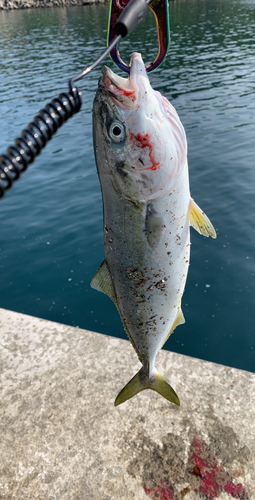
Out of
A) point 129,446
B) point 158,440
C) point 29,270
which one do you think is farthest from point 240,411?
point 29,270

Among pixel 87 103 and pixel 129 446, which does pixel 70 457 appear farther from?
pixel 87 103

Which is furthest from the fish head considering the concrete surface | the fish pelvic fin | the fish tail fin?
the concrete surface

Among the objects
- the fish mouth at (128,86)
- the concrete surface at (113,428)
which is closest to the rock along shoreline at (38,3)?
the concrete surface at (113,428)

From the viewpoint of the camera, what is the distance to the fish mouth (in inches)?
81.0

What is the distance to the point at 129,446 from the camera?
10.8 feet

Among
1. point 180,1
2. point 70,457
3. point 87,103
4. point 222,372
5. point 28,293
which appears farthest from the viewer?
point 180,1

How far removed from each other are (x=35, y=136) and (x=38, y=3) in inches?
3588

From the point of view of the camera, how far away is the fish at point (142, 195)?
2.10 metres

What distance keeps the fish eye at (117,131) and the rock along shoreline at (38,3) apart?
86.4m

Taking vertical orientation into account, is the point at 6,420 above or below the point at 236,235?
above

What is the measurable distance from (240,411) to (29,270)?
5336 mm

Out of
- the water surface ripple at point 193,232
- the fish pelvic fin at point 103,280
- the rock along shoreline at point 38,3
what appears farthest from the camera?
the rock along shoreline at point 38,3

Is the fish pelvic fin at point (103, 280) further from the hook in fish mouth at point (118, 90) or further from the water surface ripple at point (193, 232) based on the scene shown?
the water surface ripple at point (193, 232)

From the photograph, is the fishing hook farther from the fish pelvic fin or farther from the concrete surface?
the concrete surface
